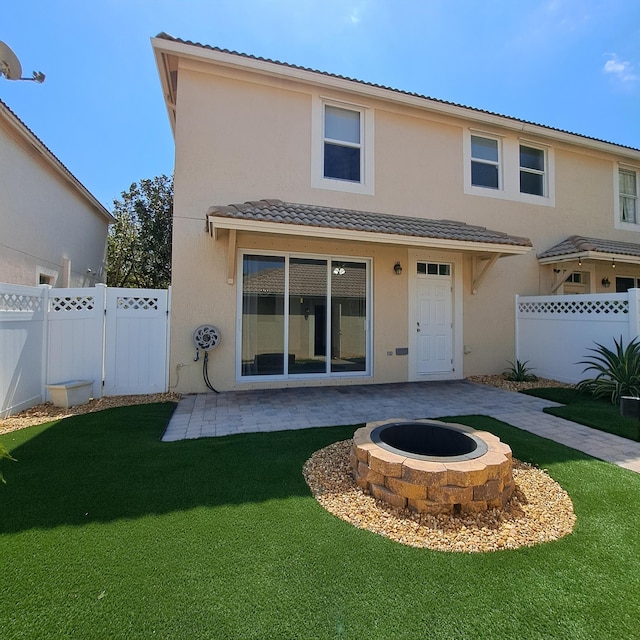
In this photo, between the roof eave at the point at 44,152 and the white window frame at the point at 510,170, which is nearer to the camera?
the roof eave at the point at 44,152

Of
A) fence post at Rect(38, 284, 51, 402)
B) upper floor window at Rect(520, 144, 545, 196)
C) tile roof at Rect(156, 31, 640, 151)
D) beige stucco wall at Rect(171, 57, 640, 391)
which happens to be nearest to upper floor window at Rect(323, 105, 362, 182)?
beige stucco wall at Rect(171, 57, 640, 391)

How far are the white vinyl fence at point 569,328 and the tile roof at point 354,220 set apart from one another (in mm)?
2012

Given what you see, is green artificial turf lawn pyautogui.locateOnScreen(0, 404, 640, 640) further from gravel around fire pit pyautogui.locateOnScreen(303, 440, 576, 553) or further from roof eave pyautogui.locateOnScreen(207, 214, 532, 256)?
roof eave pyautogui.locateOnScreen(207, 214, 532, 256)

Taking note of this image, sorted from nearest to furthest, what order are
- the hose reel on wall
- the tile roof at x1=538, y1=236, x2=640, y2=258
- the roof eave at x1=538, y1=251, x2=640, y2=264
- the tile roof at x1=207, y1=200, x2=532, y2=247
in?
1. the tile roof at x1=207, y1=200, x2=532, y2=247
2. the hose reel on wall
3. the roof eave at x1=538, y1=251, x2=640, y2=264
4. the tile roof at x1=538, y1=236, x2=640, y2=258

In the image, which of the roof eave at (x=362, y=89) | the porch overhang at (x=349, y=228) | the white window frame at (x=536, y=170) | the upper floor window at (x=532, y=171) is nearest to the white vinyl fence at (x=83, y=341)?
the porch overhang at (x=349, y=228)

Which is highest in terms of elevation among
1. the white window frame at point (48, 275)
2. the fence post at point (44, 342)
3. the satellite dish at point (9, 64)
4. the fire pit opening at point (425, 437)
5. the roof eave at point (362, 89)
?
the roof eave at point (362, 89)

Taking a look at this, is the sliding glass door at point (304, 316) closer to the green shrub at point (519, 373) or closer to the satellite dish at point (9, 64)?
the green shrub at point (519, 373)

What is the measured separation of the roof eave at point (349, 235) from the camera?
6.30 metres

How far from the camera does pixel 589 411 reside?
19.7 ft

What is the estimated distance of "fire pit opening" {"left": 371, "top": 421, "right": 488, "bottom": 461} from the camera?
11.9ft

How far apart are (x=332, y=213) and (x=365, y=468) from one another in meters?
5.86

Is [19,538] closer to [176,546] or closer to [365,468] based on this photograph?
[176,546]

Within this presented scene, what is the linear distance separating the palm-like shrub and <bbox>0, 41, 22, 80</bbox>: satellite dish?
1021 centimetres

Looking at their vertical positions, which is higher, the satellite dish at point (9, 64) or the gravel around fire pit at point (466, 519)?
the satellite dish at point (9, 64)
